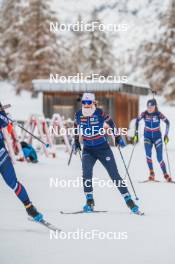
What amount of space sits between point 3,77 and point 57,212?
141 ft

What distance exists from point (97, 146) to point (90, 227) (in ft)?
5.52

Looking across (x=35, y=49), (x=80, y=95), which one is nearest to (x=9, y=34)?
(x=35, y=49)

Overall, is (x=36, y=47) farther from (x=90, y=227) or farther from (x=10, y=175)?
(x=10, y=175)

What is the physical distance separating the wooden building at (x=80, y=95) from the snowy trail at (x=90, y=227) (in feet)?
46.7

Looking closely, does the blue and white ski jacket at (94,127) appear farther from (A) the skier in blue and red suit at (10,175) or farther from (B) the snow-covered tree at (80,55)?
(B) the snow-covered tree at (80,55)

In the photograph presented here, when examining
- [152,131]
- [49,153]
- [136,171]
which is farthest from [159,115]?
[49,153]

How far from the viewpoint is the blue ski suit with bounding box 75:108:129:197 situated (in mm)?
8688

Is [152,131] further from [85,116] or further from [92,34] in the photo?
[92,34]

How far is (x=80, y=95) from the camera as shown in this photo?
27.6 m

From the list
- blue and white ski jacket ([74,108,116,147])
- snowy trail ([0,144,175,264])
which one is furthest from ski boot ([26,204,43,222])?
blue and white ski jacket ([74,108,116,147])

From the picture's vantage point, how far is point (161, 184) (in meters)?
13.0

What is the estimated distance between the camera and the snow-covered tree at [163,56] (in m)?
45.4

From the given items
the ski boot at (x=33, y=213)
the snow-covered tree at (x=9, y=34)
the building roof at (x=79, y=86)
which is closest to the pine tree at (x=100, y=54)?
→ the snow-covered tree at (x=9, y=34)

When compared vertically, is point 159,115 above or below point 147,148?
above
